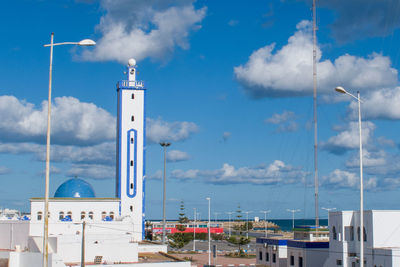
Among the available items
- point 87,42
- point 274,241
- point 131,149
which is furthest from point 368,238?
point 131,149

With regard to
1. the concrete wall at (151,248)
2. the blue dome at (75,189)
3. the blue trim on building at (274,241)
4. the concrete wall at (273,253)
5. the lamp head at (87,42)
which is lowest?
the concrete wall at (273,253)

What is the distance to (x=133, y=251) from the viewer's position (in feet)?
153

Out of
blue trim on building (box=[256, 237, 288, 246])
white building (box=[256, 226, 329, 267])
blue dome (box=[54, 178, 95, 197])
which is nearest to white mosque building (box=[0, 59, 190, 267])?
blue dome (box=[54, 178, 95, 197])

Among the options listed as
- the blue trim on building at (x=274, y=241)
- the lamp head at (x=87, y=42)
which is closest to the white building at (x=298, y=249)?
the blue trim on building at (x=274, y=241)

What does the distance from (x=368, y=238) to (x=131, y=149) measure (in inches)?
1374

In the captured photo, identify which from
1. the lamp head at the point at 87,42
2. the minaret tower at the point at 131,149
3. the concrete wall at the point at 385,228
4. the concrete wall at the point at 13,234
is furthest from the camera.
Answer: the minaret tower at the point at 131,149

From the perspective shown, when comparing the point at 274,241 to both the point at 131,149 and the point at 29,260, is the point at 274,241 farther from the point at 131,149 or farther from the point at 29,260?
the point at 29,260

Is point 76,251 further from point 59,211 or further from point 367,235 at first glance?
point 367,235

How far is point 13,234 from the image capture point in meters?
54.0

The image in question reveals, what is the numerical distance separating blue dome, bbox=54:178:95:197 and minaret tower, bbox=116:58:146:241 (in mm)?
6298

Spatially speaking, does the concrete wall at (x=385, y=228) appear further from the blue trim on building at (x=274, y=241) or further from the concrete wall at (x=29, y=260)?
the concrete wall at (x=29, y=260)

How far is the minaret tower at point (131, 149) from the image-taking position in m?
70.4

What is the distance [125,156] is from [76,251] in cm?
2759

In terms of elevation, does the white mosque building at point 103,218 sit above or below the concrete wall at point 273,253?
above
